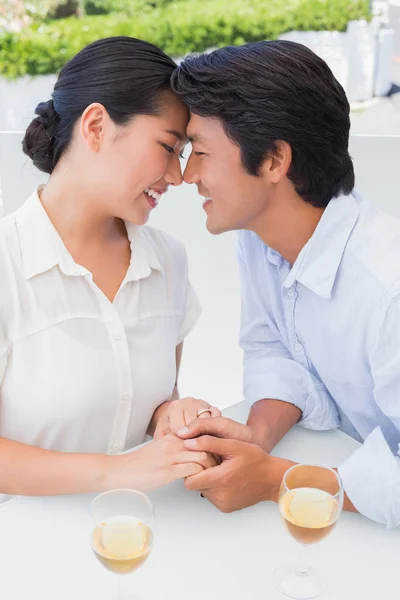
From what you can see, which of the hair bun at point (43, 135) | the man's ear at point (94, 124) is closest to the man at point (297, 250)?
the man's ear at point (94, 124)

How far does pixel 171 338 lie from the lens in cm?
172

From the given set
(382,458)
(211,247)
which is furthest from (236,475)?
(211,247)

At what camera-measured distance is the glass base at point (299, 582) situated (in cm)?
116

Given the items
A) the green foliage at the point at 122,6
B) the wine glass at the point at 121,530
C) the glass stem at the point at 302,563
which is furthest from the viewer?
the green foliage at the point at 122,6

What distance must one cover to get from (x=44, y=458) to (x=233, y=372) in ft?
5.23

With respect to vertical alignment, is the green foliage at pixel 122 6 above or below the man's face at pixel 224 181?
below

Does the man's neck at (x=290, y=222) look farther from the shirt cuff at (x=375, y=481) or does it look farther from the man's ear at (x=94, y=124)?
the shirt cuff at (x=375, y=481)

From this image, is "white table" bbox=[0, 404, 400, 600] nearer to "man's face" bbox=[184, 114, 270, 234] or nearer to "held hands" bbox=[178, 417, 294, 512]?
"held hands" bbox=[178, 417, 294, 512]

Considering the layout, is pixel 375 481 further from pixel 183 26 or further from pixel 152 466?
pixel 183 26

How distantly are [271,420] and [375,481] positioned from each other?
275mm

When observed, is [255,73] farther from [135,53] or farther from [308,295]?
[308,295]

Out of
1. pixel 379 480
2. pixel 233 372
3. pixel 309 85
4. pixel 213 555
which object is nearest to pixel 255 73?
pixel 309 85

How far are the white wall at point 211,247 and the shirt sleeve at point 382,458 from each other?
1.22 m

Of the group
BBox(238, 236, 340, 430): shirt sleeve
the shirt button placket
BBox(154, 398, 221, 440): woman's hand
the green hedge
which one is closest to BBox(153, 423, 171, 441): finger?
BBox(154, 398, 221, 440): woman's hand
